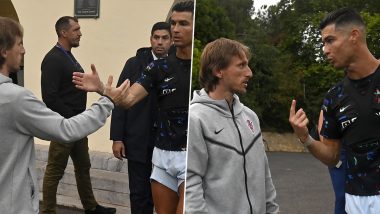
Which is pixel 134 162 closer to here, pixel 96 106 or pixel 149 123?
pixel 149 123

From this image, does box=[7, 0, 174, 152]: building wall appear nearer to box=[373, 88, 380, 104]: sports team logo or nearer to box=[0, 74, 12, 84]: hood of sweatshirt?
box=[0, 74, 12, 84]: hood of sweatshirt

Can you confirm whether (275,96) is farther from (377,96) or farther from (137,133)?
(137,133)

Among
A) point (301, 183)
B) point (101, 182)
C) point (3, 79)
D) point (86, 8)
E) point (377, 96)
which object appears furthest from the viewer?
point (101, 182)

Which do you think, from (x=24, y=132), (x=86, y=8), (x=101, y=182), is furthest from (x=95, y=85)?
(x=101, y=182)

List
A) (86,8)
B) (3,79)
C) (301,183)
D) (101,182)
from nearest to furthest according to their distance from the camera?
1. (3,79)
2. (301,183)
3. (86,8)
4. (101,182)

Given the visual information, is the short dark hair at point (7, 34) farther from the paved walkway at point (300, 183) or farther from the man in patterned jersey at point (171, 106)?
the paved walkway at point (300, 183)

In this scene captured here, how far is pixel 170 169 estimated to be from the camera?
4.13 ft

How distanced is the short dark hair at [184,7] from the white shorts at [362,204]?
1.88ft

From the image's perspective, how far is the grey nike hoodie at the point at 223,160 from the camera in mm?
945

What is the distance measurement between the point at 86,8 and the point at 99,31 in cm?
8

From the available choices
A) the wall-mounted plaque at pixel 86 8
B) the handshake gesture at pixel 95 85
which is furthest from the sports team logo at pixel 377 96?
the wall-mounted plaque at pixel 86 8

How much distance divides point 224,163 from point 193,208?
0.11 m

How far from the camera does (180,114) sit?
1.22 meters

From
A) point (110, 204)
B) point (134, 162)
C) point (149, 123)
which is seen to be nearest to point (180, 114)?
point (149, 123)
